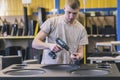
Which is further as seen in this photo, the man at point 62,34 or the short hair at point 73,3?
the man at point 62,34

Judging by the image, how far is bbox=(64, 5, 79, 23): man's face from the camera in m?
1.91

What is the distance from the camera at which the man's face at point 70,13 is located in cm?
191

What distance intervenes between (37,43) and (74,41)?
311 millimetres

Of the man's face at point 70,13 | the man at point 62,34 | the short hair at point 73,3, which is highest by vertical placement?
the short hair at point 73,3

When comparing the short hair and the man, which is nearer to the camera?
the short hair

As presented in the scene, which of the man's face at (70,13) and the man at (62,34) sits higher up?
the man's face at (70,13)

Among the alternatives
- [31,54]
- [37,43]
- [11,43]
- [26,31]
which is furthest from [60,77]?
[11,43]

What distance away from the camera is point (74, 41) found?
2.08 meters

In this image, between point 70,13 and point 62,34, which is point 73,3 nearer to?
point 70,13

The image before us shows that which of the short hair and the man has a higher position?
the short hair

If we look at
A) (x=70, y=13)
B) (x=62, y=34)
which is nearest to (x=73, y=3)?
(x=70, y=13)

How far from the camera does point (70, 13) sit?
1948mm

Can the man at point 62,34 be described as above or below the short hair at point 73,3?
below

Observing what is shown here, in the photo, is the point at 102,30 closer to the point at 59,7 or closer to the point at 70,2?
the point at 59,7
